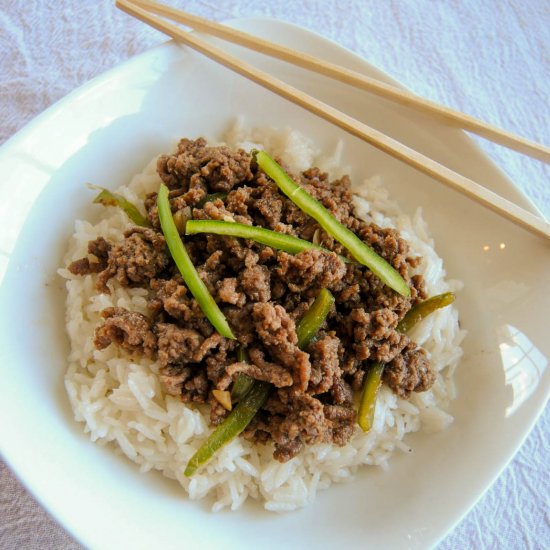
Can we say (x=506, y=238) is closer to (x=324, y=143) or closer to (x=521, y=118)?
(x=324, y=143)

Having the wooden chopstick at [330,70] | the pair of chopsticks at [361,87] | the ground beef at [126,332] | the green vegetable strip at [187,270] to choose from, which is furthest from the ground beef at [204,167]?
the ground beef at [126,332]

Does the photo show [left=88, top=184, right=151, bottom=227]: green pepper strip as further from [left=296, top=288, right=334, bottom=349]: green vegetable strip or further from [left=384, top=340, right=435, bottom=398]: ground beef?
[left=384, top=340, right=435, bottom=398]: ground beef

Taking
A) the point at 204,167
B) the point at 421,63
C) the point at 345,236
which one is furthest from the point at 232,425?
the point at 421,63

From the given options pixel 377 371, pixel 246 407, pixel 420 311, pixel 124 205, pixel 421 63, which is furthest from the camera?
pixel 421 63

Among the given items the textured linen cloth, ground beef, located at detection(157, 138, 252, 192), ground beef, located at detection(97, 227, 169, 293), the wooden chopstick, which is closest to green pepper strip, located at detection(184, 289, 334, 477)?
ground beef, located at detection(97, 227, 169, 293)

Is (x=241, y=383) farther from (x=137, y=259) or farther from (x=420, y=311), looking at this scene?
(x=420, y=311)

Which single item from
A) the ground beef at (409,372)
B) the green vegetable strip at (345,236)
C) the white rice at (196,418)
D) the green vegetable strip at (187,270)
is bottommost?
the white rice at (196,418)

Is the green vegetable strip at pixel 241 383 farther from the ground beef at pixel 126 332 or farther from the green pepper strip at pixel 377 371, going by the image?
the green pepper strip at pixel 377 371
